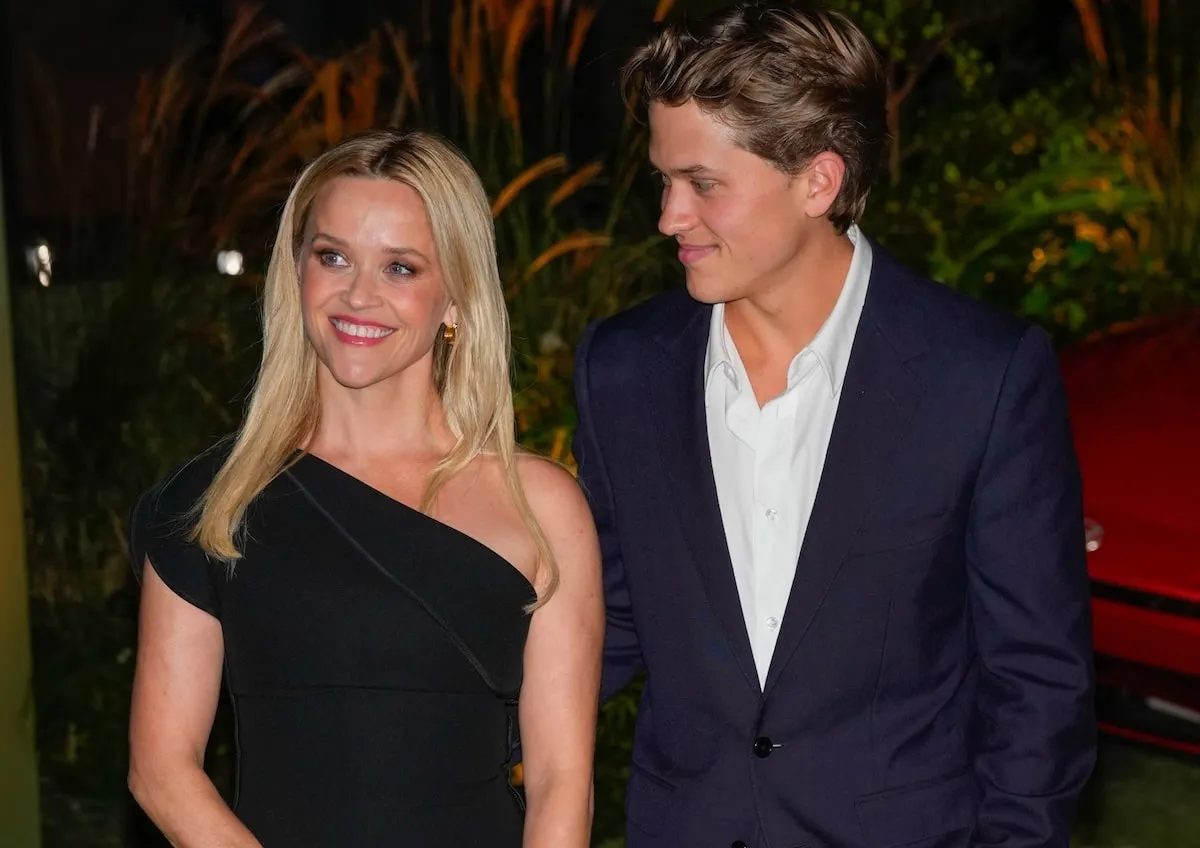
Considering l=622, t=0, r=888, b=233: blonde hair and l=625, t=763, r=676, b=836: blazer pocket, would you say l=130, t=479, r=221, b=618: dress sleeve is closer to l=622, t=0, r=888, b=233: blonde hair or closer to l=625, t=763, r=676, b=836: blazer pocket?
l=625, t=763, r=676, b=836: blazer pocket

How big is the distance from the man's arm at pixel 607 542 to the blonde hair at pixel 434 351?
180mm

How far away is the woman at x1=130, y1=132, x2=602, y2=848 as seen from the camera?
2.49 metres

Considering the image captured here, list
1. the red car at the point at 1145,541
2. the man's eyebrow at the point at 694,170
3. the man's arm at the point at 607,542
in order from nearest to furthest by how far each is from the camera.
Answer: the man's eyebrow at the point at 694,170, the man's arm at the point at 607,542, the red car at the point at 1145,541

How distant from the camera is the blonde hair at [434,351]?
8.34 feet

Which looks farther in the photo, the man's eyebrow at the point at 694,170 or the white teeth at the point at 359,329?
the man's eyebrow at the point at 694,170

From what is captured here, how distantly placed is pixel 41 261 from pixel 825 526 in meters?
3.13

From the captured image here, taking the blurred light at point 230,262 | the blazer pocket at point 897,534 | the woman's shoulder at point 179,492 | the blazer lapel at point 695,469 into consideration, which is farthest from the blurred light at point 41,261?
the blazer pocket at point 897,534

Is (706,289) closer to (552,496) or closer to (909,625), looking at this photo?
(552,496)

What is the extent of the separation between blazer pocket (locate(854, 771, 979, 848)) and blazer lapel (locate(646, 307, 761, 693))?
232 mm

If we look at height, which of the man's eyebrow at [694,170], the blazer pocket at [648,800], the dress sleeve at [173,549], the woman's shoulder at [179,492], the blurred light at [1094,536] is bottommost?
the blazer pocket at [648,800]

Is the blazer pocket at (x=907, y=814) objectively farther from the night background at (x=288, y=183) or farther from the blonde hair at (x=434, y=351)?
the night background at (x=288, y=183)

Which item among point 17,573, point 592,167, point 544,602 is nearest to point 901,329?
point 544,602

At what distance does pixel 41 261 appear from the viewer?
16.5ft

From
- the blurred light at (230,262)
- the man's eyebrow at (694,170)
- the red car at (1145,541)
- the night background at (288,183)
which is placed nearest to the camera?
the man's eyebrow at (694,170)
